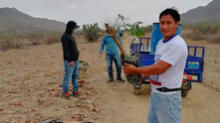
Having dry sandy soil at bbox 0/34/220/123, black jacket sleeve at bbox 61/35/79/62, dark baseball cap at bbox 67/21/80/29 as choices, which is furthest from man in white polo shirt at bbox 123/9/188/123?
dark baseball cap at bbox 67/21/80/29

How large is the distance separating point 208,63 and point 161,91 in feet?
30.7

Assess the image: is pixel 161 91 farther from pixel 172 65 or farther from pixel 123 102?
pixel 123 102

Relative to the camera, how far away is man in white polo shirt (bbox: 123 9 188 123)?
2.26 meters

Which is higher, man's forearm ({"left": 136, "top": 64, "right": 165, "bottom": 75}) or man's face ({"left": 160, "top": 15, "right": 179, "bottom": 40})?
man's face ({"left": 160, "top": 15, "right": 179, "bottom": 40})

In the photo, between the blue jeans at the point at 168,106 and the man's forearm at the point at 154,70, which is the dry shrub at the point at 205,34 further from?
the man's forearm at the point at 154,70

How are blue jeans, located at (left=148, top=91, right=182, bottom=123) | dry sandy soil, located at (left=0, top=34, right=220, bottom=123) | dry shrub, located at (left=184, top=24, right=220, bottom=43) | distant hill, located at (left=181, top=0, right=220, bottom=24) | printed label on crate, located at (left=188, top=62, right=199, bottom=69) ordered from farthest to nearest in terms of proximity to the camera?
distant hill, located at (left=181, top=0, right=220, bottom=24) < dry shrub, located at (left=184, top=24, right=220, bottom=43) < printed label on crate, located at (left=188, top=62, right=199, bottom=69) < dry sandy soil, located at (left=0, top=34, right=220, bottom=123) < blue jeans, located at (left=148, top=91, right=182, bottom=123)

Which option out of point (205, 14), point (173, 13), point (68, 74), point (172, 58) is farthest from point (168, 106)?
point (205, 14)

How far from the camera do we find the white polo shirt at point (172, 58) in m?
2.25

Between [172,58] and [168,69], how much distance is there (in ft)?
0.47

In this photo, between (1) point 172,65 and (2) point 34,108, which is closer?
(1) point 172,65

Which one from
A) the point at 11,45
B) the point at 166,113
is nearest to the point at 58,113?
the point at 166,113

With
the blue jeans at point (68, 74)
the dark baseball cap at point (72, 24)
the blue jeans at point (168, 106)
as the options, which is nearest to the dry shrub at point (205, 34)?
the blue jeans at point (68, 74)

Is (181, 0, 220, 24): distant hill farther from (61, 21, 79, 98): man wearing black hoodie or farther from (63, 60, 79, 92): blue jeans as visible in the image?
(61, 21, 79, 98): man wearing black hoodie

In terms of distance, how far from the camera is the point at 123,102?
5.68 meters
